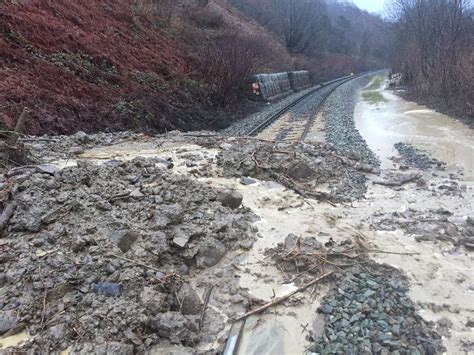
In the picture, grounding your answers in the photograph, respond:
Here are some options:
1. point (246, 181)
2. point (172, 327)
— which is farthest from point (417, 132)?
point (172, 327)

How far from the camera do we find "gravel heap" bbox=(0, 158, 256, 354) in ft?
12.7

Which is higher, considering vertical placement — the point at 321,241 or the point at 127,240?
the point at 127,240

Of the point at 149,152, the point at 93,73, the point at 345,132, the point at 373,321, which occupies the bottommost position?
the point at 345,132

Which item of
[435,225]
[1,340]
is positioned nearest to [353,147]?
[435,225]

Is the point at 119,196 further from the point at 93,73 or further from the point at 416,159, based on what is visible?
the point at 93,73

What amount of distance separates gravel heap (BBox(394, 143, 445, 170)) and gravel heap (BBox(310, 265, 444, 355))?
6.70 m

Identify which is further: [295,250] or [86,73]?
[86,73]

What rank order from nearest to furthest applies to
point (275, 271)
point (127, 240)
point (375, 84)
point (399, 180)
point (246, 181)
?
point (127, 240)
point (275, 271)
point (246, 181)
point (399, 180)
point (375, 84)

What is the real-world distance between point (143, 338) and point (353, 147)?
996 cm

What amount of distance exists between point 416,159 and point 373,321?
8301mm

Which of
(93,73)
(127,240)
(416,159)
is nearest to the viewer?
(127,240)

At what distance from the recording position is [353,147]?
12492 millimetres

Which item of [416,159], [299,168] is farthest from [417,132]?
[299,168]

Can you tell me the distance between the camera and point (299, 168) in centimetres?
856
